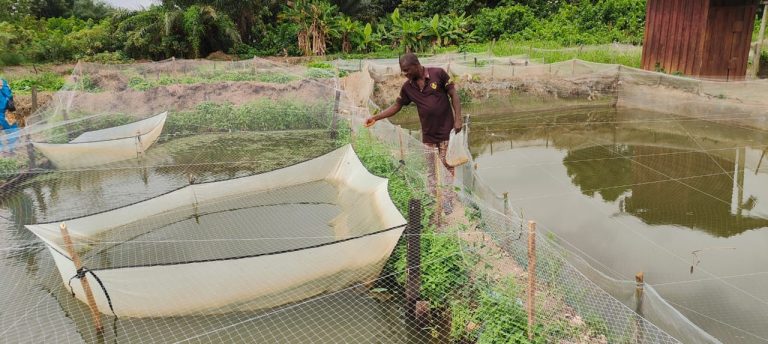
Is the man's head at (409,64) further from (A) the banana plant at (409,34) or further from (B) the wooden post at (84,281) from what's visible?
(A) the banana plant at (409,34)

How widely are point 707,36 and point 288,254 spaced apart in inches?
423

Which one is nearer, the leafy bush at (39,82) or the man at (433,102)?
the man at (433,102)

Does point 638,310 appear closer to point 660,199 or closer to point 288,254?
point 288,254

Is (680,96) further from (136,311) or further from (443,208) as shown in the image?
(136,311)

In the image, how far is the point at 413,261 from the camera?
152 inches

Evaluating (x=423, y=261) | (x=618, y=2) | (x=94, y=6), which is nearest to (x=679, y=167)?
(x=423, y=261)

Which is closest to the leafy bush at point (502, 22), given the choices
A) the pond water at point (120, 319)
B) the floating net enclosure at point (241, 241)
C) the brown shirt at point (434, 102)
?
the floating net enclosure at point (241, 241)

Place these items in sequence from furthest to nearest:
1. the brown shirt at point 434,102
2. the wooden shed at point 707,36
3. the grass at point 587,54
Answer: the grass at point 587,54, the wooden shed at point 707,36, the brown shirt at point 434,102

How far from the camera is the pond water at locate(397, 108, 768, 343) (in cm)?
403

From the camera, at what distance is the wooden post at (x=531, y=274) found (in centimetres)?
292

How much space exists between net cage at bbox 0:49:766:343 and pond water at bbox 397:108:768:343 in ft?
2.02

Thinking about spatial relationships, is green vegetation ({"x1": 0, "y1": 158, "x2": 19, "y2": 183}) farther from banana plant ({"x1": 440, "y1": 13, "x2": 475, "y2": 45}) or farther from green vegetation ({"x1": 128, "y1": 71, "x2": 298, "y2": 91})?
banana plant ({"x1": 440, "y1": 13, "x2": 475, "y2": 45})

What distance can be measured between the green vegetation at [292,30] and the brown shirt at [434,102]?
13152mm

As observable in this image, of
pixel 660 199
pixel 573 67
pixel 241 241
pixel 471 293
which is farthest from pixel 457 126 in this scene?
pixel 573 67
